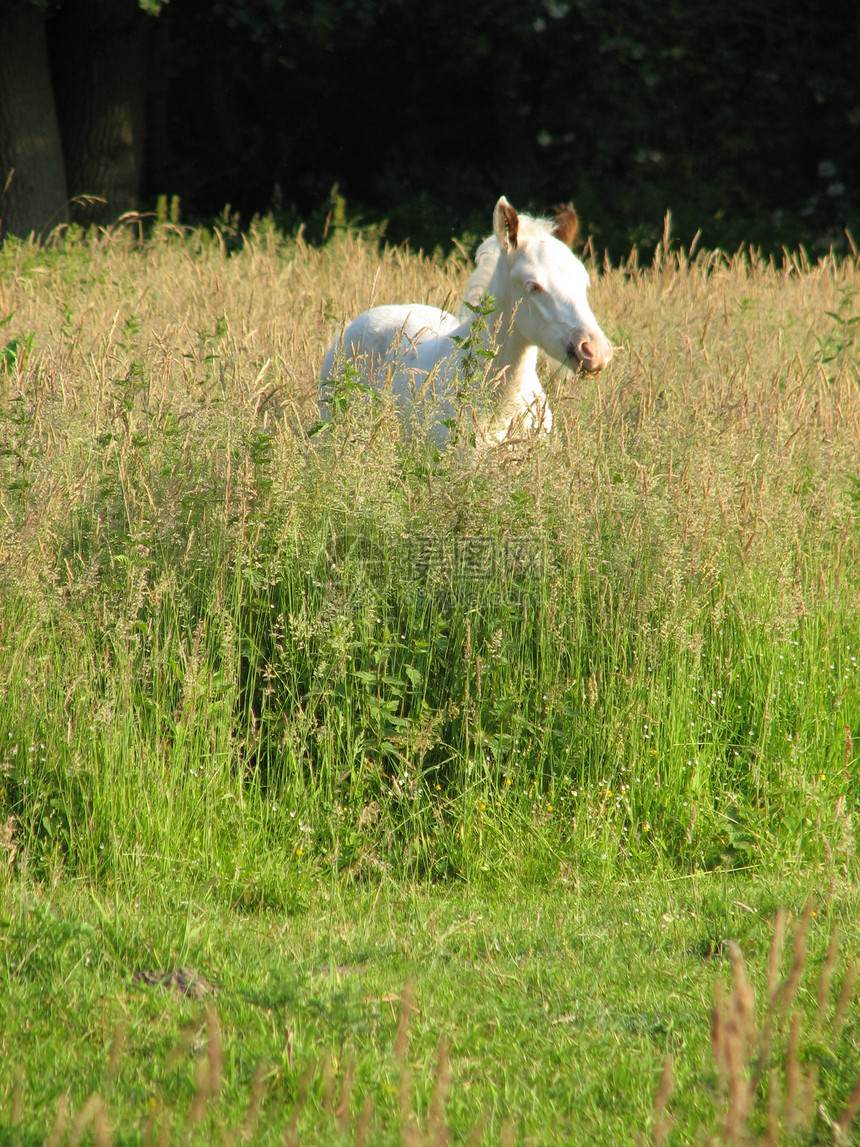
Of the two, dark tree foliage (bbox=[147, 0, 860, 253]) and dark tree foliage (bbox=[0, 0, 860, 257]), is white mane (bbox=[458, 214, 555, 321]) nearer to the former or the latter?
dark tree foliage (bbox=[0, 0, 860, 257])

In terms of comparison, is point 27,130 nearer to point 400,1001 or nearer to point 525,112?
point 525,112

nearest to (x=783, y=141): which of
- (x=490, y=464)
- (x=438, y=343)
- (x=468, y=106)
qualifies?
(x=468, y=106)

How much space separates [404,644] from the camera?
3.67 meters

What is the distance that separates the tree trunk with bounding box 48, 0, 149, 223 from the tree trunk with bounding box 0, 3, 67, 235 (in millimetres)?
700

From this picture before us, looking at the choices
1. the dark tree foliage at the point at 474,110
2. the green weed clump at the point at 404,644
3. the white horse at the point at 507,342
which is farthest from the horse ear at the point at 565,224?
the dark tree foliage at the point at 474,110

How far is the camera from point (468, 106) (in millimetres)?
19344

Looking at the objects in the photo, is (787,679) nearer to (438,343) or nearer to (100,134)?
(438,343)

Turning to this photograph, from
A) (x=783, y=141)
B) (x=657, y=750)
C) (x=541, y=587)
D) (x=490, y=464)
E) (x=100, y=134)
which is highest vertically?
(x=783, y=141)

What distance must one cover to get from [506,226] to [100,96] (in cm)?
1110

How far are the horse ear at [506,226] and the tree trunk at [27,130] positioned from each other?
9.17m

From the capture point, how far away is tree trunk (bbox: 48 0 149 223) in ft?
44.3

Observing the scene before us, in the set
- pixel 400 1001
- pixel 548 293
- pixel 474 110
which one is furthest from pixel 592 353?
pixel 474 110

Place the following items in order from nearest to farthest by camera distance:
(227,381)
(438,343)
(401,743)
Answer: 1. (401,743)
2. (227,381)
3. (438,343)

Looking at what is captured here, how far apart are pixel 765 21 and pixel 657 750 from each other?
17.0 m
